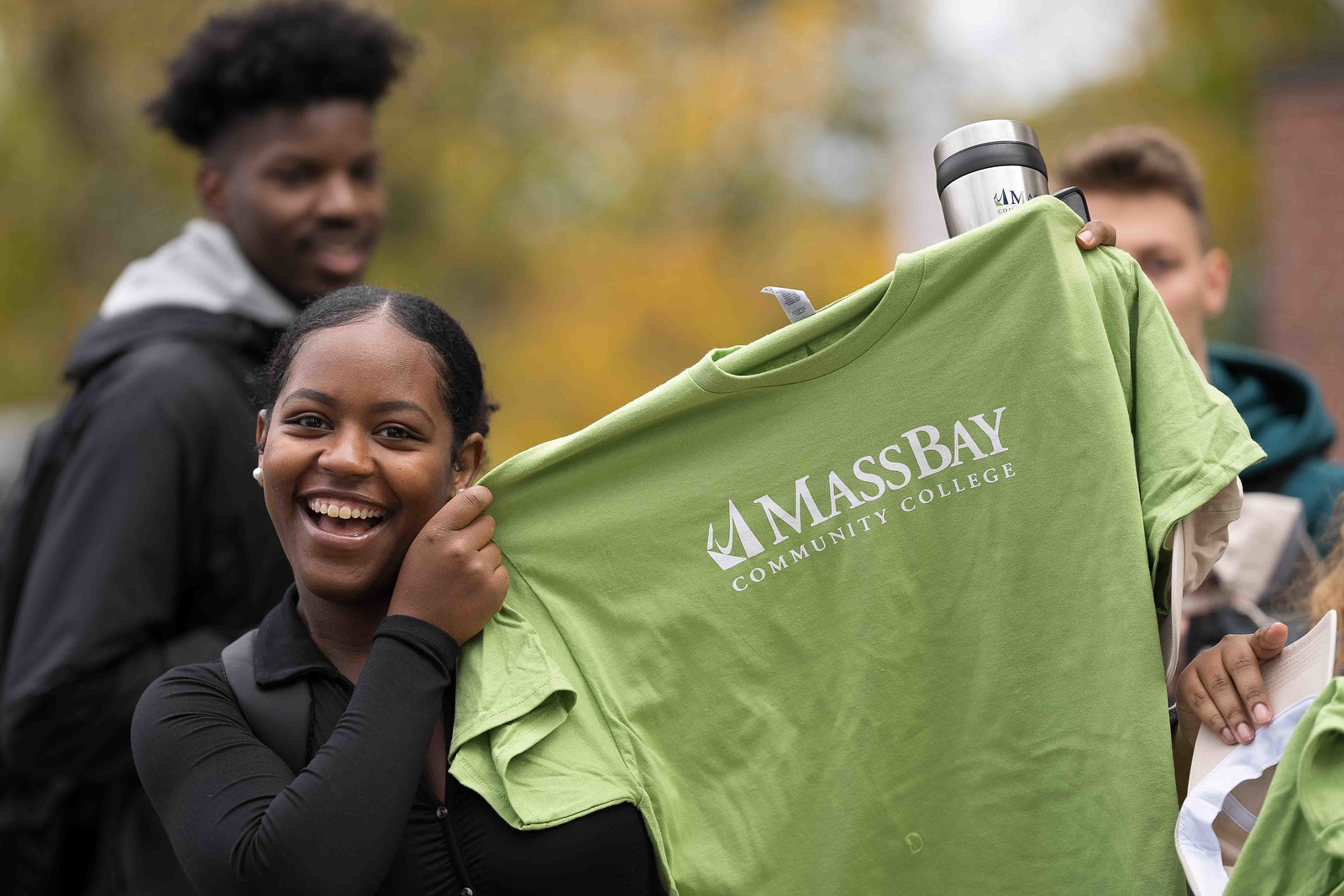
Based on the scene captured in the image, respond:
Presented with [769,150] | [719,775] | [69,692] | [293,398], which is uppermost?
[769,150]

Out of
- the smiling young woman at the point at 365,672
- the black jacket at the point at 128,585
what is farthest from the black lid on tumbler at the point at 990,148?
the black jacket at the point at 128,585

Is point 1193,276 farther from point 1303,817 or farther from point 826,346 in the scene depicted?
point 1303,817

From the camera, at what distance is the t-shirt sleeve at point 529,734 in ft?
6.87

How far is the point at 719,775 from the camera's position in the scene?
2.27 meters

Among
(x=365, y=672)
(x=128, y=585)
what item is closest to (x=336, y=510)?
(x=365, y=672)

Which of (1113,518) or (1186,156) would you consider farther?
(1186,156)

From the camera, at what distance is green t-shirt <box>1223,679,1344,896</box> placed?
185cm

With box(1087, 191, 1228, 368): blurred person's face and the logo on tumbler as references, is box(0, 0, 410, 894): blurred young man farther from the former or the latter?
box(1087, 191, 1228, 368): blurred person's face

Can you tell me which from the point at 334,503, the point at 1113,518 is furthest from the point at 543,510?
the point at 1113,518

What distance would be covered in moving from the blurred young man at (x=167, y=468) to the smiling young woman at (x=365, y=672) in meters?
0.77

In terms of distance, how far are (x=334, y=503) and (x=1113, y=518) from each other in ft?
3.98

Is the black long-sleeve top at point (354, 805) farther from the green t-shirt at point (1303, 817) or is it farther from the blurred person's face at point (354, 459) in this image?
the green t-shirt at point (1303, 817)

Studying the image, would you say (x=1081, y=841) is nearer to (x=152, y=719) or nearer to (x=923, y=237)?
(x=152, y=719)

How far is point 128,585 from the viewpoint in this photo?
2949 millimetres
